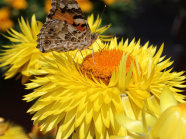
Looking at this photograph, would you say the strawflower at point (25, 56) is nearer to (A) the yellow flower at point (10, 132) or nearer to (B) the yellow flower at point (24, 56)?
(B) the yellow flower at point (24, 56)

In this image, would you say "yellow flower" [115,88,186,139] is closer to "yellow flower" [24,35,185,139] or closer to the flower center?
"yellow flower" [24,35,185,139]

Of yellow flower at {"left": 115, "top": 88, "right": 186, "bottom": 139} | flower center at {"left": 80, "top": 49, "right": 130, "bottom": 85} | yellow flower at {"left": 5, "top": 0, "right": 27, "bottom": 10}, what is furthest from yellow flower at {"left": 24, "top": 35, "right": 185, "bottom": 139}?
yellow flower at {"left": 5, "top": 0, "right": 27, "bottom": 10}

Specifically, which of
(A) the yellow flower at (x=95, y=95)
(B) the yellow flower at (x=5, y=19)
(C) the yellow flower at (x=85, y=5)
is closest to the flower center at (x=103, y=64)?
(A) the yellow flower at (x=95, y=95)

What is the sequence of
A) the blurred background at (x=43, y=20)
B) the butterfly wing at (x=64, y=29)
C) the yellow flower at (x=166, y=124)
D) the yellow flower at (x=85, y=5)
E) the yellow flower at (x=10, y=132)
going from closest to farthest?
the yellow flower at (x=166, y=124)
the yellow flower at (x=10, y=132)
the butterfly wing at (x=64, y=29)
the blurred background at (x=43, y=20)
the yellow flower at (x=85, y=5)

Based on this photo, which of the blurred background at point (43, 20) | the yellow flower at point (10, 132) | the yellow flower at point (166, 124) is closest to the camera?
the yellow flower at point (166, 124)

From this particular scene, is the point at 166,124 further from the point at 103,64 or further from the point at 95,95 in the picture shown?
the point at 103,64

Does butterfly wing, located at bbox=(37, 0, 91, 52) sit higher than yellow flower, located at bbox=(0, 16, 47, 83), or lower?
higher

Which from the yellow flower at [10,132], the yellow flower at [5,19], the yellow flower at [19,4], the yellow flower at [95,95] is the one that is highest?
the yellow flower at [19,4]
